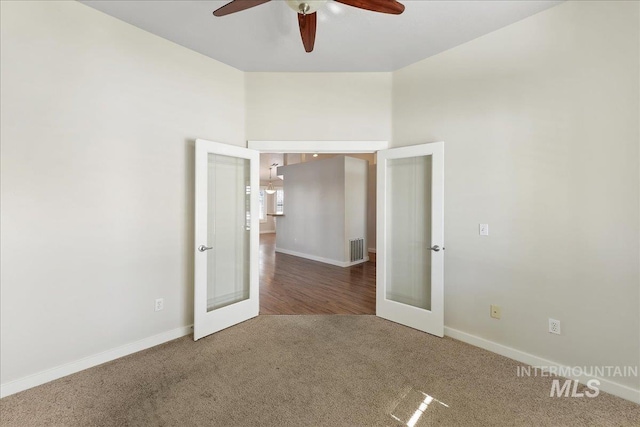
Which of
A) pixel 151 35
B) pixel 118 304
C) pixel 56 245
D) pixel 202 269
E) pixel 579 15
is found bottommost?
pixel 118 304

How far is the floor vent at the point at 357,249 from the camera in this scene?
20.8 feet

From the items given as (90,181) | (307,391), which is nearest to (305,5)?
(90,181)

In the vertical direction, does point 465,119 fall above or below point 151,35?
below

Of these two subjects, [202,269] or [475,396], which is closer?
[475,396]

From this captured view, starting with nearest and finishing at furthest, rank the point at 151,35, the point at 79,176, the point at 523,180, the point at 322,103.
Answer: the point at 79,176 < the point at 523,180 < the point at 151,35 < the point at 322,103

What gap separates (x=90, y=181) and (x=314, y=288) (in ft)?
11.0

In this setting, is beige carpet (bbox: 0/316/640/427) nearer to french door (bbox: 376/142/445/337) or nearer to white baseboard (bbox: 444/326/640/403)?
white baseboard (bbox: 444/326/640/403)

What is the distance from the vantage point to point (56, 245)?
2.14m

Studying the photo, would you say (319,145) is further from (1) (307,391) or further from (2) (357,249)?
(2) (357,249)

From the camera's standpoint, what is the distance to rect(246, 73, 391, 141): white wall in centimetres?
334

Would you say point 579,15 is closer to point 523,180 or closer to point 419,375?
point 523,180

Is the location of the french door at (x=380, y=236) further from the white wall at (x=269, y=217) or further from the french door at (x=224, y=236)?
the white wall at (x=269, y=217)

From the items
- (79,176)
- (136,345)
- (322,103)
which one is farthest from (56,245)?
(322,103)

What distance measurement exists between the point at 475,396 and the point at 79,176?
357 centimetres
